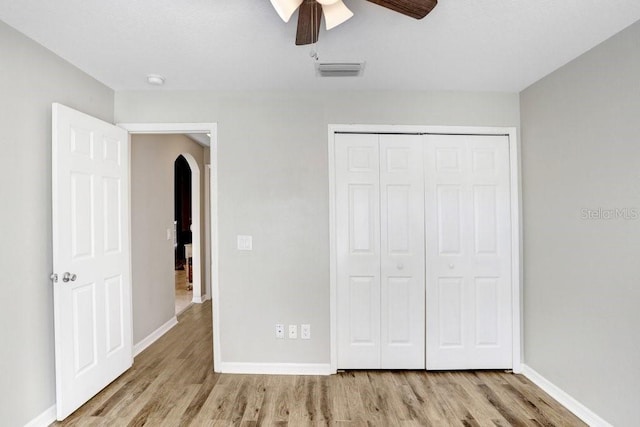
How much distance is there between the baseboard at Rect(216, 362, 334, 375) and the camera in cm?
275

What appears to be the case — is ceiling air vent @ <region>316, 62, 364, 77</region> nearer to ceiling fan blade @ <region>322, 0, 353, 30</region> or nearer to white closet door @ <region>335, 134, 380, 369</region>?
white closet door @ <region>335, 134, 380, 369</region>

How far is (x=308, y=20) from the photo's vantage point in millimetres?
1495

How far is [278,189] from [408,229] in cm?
116

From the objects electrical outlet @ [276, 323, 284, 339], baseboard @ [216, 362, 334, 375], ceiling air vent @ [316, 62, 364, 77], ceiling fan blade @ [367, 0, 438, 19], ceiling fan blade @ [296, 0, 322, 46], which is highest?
ceiling air vent @ [316, 62, 364, 77]

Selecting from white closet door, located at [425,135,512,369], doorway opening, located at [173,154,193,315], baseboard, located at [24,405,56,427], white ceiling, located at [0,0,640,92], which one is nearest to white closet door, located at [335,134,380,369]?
white closet door, located at [425,135,512,369]

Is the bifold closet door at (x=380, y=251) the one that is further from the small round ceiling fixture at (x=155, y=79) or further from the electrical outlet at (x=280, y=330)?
the small round ceiling fixture at (x=155, y=79)

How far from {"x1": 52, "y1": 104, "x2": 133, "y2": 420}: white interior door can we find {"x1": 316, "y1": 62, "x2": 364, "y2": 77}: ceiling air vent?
1.71 metres

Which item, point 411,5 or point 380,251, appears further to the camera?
point 380,251

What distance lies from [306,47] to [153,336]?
3.22 m

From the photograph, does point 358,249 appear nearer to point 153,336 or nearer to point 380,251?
point 380,251

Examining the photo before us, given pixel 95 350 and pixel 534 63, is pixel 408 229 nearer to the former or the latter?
pixel 534 63

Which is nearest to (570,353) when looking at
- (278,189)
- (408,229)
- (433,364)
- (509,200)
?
(433,364)

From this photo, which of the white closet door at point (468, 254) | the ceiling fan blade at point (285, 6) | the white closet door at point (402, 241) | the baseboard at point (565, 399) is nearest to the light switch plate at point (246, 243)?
the white closet door at point (402, 241)

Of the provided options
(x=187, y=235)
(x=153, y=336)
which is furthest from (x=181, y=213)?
(x=153, y=336)
